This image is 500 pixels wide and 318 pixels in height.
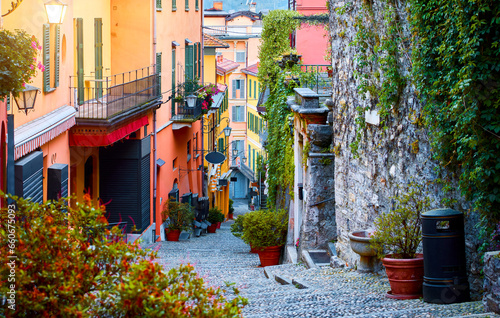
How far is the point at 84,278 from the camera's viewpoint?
3.53m

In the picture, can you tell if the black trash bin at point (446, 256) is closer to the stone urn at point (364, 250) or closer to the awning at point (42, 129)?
the stone urn at point (364, 250)

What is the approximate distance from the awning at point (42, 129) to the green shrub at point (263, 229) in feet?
13.6

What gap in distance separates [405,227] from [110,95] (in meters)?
8.20

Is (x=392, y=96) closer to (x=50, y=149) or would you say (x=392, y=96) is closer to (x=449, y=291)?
(x=449, y=291)

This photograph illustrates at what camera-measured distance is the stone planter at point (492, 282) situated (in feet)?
17.4

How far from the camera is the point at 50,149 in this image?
10531mm

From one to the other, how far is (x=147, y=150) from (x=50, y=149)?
678 cm

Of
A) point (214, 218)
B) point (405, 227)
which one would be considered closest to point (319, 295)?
point (405, 227)

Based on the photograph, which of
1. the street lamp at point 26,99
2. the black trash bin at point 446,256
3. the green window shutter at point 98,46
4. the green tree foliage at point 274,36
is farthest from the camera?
the green tree foliage at point 274,36

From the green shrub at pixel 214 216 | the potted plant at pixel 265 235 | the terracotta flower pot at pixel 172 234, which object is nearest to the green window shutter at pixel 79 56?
the potted plant at pixel 265 235

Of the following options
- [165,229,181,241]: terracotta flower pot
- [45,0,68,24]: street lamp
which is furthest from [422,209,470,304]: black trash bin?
[165,229,181,241]: terracotta flower pot

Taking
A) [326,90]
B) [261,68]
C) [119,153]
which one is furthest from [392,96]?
[261,68]

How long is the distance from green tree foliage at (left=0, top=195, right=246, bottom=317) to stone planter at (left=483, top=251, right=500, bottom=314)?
8.65 feet

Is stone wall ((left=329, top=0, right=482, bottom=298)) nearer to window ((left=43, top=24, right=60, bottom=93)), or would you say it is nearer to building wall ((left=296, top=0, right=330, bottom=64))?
window ((left=43, top=24, right=60, bottom=93))
